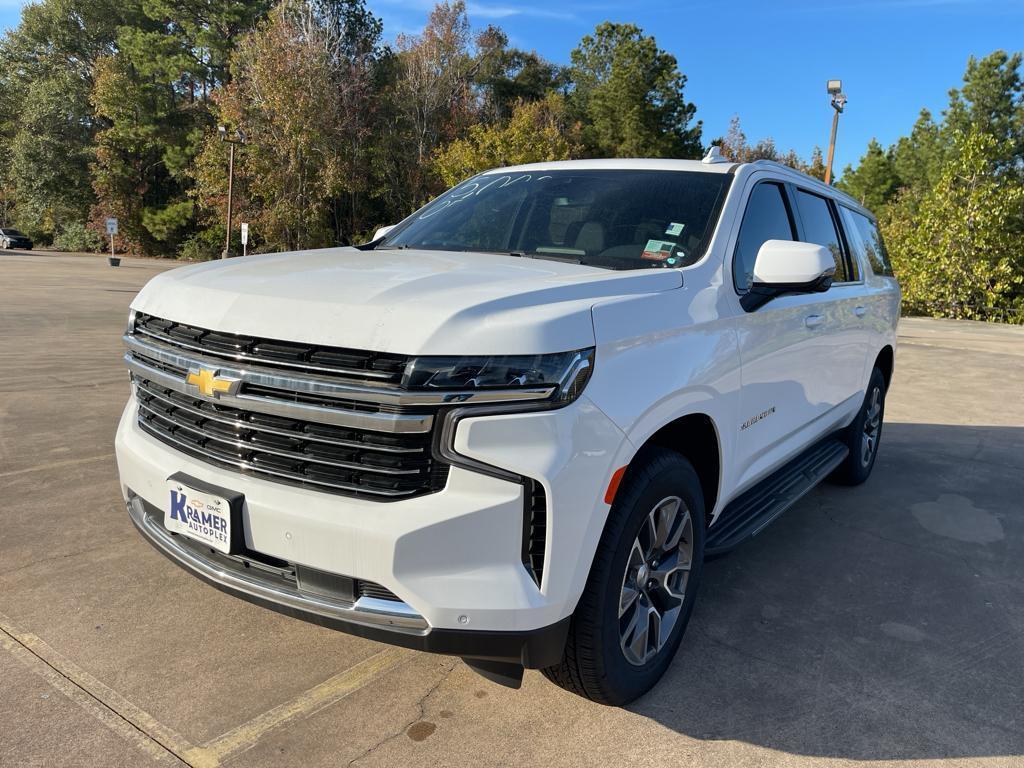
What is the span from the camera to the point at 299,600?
221 centimetres

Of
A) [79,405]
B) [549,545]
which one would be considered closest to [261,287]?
[549,545]

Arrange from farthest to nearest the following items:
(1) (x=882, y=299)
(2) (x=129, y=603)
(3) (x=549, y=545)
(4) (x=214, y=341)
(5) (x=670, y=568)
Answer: (1) (x=882, y=299) → (2) (x=129, y=603) → (5) (x=670, y=568) → (4) (x=214, y=341) → (3) (x=549, y=545)

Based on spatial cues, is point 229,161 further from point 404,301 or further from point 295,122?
point 404,301

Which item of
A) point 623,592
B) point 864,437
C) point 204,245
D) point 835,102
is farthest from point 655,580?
point 204,245

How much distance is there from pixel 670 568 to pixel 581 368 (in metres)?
1.00

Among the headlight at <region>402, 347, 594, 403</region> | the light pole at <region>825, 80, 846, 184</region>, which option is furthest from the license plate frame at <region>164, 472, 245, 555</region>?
the light pole at <region>825, 80, 846, 184</region>

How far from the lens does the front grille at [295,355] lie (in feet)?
6.72

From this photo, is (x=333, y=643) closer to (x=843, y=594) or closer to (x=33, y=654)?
(x=33, y=654)

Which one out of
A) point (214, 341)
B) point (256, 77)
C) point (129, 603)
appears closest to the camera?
point (214, 341)

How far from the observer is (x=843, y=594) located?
3.65m

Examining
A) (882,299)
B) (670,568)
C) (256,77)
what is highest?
(256,77)

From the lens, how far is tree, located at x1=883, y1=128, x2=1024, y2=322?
2191 centimetres

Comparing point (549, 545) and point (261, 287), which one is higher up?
point (261, 287)

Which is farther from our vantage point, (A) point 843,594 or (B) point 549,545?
(A) point 843,594
